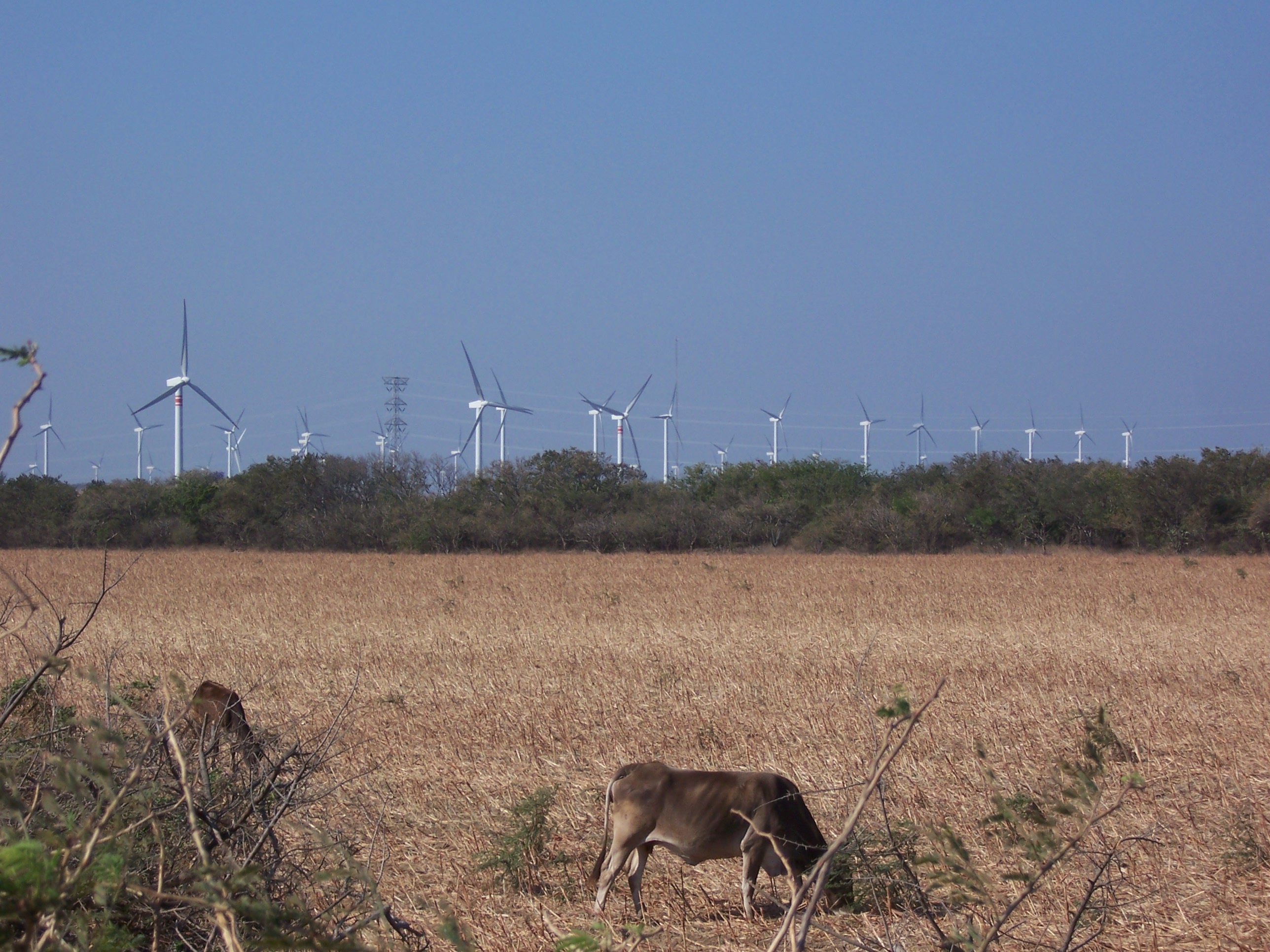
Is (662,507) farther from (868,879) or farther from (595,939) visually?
(595,939)

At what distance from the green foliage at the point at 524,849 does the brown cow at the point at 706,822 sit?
0.84 m

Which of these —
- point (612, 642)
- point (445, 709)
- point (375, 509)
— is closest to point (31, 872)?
point (445, 709)

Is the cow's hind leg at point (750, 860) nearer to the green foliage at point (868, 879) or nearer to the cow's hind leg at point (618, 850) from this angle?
the green foliage at point (868, 879)

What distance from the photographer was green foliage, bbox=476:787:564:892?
5.73 metres

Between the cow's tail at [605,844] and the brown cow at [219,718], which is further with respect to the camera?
the cow's tail at [605,844]

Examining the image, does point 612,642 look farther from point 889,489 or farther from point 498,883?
point 889,489

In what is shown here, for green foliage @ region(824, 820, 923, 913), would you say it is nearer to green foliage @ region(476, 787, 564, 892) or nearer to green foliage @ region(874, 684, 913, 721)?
green foliage @ region(476, 787, 564, 892)

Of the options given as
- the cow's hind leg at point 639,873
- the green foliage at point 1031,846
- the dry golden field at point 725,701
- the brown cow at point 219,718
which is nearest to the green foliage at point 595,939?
the dry golden field at point 725,701

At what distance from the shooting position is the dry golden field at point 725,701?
5516 mm

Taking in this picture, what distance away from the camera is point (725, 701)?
35.7ft

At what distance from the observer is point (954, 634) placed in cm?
1650

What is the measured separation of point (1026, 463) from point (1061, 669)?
1839 inches

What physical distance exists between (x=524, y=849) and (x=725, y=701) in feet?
16.9

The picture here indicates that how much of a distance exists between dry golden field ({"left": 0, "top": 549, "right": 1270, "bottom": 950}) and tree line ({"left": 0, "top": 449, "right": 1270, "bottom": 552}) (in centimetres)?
2388
